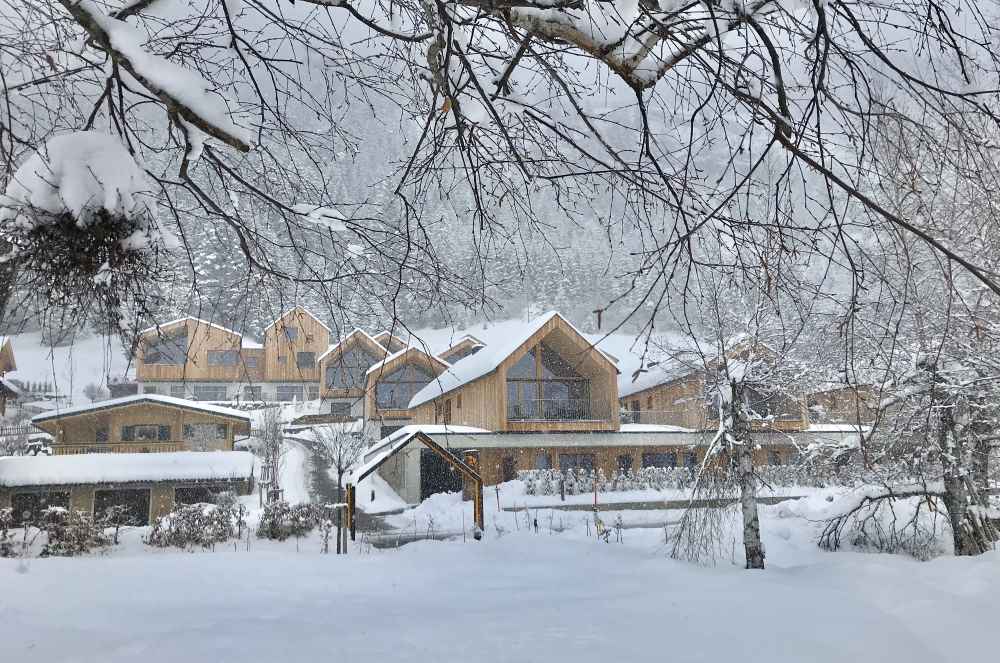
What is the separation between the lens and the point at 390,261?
11.3ft

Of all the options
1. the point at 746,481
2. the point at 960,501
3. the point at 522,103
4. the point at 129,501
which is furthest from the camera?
the point at 129,501

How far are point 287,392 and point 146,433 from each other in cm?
2011

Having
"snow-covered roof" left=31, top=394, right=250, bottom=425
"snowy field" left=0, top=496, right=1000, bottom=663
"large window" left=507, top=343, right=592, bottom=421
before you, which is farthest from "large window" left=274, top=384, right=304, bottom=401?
"snowy field" left=0, top=496, right=1000, bottom=663

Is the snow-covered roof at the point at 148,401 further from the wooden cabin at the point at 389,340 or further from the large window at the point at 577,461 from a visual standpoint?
the large window at the point at 577,461

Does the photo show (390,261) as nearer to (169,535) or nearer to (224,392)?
(169,535)

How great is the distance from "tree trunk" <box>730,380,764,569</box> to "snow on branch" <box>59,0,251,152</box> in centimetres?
960

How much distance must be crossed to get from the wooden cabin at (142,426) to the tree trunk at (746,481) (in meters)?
20.6

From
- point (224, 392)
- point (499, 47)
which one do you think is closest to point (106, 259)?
point (499, 47)

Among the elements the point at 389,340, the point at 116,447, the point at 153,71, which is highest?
the point at 153,71

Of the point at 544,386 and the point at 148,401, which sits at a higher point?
the point at 544,386

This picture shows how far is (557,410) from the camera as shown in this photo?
24219 mm

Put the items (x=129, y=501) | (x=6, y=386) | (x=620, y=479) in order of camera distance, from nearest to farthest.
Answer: (x=129, y=501), (x=620, y=479), (x=6, y=386)

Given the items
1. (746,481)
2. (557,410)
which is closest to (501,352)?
(557,410)

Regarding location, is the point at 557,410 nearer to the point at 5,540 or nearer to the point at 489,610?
the point at 5,540
